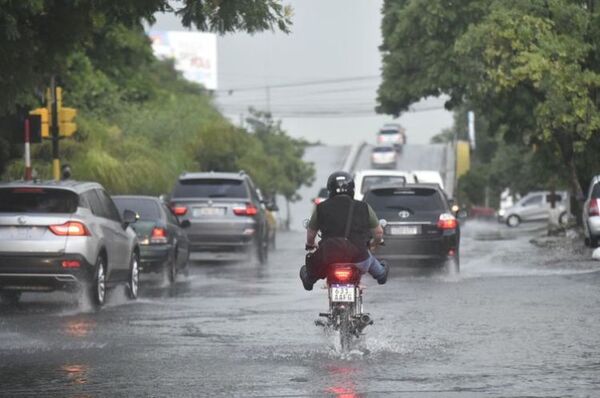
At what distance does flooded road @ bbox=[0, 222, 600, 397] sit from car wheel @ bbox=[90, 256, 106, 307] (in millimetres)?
228

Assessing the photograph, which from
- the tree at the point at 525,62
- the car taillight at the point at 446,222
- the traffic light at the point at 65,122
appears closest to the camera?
the car taillight at the point at 446,222

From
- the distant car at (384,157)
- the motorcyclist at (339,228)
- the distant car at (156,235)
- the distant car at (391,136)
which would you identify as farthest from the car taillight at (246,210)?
the distant car at (391,136)

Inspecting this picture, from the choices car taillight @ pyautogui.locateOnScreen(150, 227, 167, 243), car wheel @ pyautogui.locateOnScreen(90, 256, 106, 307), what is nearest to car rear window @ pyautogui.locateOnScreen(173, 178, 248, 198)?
car taillight @ pyautogui.locateOnScreen(150, 227, 167, 243)

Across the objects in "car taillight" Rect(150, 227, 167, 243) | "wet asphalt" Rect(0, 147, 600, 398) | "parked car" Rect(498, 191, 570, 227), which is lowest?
"parked car" Rect(498, 191, 570, 227)

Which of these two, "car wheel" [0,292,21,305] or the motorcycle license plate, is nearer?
the motorcycle license plate

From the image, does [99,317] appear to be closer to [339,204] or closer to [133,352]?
[133,352]

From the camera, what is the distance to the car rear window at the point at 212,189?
100ft

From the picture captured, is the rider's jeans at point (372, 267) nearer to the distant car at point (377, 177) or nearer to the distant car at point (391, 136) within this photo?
the distant car at point (377, 177)

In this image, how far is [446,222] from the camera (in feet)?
84.0

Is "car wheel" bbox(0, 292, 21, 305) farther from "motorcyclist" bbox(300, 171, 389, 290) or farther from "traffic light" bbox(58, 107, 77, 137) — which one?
"traffic light" bbox(58, 107, 77, 137)

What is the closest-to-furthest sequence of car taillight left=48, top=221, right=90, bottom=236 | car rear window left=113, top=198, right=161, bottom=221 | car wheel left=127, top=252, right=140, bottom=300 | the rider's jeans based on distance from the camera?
the rider's jeans
car taillight left=48, top=221, right=90, bottom=236
car wheel left=127, top=252, right=140, bottom=300
car rear window left=113, top=198, right=161, bottom=221

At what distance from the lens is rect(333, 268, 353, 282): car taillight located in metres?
12.9

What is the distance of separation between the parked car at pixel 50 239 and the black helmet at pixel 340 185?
230 inches

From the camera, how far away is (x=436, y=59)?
48469 millimetres
